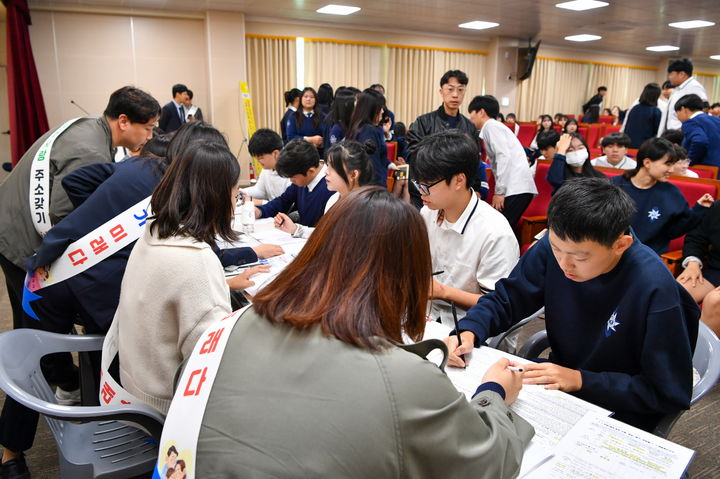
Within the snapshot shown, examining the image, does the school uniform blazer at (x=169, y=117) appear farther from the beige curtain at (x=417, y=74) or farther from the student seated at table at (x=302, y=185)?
the student seated at table at (x=302, y=185)

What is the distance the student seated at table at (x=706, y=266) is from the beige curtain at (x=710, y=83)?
15460 mm

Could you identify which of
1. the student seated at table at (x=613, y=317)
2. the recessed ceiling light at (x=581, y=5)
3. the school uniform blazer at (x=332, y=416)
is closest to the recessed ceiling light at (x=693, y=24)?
the recessed ceiling light at (x=581, y=5)

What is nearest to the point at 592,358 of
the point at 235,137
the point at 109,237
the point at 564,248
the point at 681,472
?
the point at 564,248

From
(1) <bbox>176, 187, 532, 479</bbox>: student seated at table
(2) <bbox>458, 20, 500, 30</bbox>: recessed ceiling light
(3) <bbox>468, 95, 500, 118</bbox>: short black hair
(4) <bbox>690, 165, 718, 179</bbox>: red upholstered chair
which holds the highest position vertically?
(2) <bbox>458, 20, 500, 30</bbox>: recessed ceiling light

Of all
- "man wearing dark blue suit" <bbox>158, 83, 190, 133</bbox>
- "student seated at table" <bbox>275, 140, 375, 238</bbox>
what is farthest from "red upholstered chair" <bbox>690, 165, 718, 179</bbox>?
"man wearing dark blue suit" <bbox>158, 83, 190, 133</bbox>

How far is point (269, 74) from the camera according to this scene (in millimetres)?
8258

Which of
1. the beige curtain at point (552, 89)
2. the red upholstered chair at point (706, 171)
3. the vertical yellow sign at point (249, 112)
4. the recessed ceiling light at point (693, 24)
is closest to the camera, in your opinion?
the red upholstered chair at point (706, 171)

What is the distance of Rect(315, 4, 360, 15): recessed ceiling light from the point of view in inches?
282

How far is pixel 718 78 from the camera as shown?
15.7 m

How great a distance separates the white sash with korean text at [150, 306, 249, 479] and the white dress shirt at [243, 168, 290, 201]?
9.29ft

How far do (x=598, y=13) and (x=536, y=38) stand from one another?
2985mm

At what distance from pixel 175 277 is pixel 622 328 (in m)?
1.15

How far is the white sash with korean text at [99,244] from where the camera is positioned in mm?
1657

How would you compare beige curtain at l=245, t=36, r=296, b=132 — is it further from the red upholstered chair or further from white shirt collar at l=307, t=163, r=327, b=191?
the red upholstered chair
